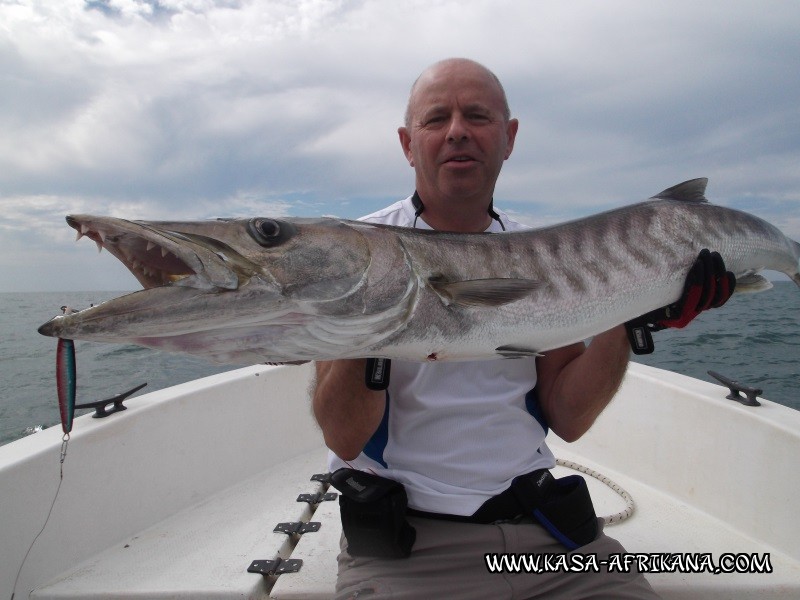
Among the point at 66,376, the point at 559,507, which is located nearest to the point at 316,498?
the point at 559,507

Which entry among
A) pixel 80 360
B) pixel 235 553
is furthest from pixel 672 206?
pixel 80 360

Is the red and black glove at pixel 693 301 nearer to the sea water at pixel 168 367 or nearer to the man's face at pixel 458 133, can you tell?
the man's face at pixel 458 133

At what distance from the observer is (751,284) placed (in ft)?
10.3

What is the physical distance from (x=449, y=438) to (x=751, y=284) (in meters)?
2.16

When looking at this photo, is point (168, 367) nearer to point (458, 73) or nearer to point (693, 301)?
point (458, 73)

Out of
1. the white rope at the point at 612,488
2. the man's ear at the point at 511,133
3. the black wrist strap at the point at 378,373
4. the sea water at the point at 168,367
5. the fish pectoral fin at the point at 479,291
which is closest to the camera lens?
the fish pectoral fin at the point at 479,291

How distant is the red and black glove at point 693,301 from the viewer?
268 cm

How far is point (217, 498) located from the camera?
435cm

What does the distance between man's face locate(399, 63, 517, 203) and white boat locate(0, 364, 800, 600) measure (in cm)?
235

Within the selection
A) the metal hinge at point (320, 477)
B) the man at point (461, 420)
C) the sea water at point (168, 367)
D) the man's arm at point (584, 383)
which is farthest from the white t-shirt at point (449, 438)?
the sea water at point (168, 367)

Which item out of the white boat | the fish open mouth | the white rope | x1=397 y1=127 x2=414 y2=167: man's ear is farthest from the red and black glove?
the fish open mouth

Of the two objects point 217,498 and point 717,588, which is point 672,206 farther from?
point 217,498

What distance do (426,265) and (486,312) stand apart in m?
0.34

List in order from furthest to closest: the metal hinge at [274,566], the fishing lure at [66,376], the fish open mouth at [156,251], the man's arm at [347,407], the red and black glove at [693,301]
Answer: the metal hinge at [274,566]
the red and black glove at [693,301]
the man's arm at [347,407]
the fishing lure at [66,376]
the fish open mouth at [156,251]
